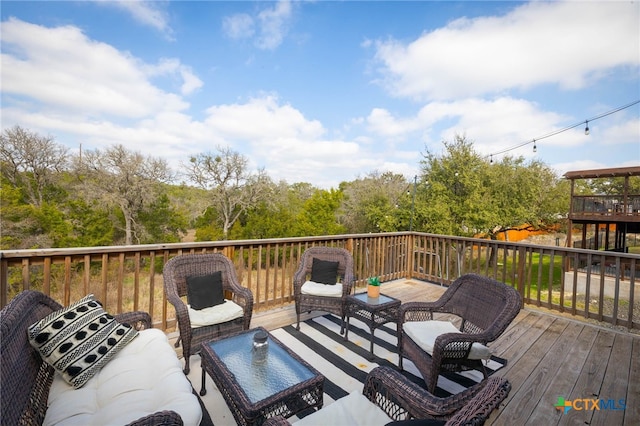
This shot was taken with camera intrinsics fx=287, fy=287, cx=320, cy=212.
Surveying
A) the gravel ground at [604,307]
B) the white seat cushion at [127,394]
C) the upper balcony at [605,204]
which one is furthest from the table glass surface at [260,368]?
the upper balcony at [605,204]

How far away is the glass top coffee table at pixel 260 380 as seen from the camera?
149 cm

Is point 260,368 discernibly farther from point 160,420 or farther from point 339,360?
point 339,360

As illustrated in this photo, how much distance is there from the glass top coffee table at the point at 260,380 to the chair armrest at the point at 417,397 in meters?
0.33

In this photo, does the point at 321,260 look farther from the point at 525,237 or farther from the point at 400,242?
the point at 525,237

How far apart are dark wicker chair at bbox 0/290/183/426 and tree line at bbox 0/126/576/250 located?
10427 millimetres

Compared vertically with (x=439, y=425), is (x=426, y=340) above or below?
below

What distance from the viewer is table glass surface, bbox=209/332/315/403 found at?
1626 mm

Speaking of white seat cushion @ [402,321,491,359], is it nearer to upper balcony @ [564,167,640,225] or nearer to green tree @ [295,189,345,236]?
upper balcony @ [564,167,640,225]

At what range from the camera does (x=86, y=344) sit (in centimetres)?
171

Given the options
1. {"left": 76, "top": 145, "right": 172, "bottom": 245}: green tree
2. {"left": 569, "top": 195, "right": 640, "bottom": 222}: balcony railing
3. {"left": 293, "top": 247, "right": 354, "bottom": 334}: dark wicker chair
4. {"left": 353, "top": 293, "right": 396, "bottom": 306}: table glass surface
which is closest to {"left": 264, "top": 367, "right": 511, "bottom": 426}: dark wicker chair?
{"left": 353, "top": 293, "right": 396, "bottom": 306}: table glass surface

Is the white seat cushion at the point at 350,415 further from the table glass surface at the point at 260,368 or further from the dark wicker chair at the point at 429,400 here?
the table glass surface at the point at 260,368

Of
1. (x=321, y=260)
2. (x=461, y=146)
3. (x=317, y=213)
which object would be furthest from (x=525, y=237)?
(x=321, y=260)

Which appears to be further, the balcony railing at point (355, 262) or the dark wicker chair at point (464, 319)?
the balcony railing at point (355, 262)

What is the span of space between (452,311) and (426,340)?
0.59 meters
